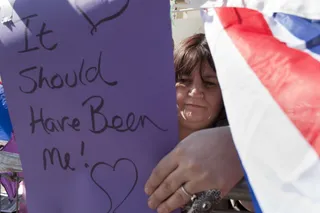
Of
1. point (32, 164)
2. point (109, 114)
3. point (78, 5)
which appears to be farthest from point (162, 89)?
point (32, 164)

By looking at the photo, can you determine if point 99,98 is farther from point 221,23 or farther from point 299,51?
point 299,51

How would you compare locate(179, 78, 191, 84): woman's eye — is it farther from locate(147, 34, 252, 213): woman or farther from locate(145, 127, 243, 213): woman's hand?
locate(145, 127, 243, 213): woman's hand

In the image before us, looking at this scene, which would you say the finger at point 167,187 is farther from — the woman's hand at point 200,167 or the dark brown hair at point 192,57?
the dark brown hair at point 192,57

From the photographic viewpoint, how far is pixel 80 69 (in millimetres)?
704

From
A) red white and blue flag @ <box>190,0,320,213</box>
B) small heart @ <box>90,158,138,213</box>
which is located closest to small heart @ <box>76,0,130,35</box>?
red white and blue flag @ <box>190,0,320,213</box>

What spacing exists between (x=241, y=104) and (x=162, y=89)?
0.54 feet

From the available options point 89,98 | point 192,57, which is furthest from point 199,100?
point 89,98

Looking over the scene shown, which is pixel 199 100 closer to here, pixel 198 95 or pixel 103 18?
pixel 198 95

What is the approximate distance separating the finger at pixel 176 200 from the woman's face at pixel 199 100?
235mm

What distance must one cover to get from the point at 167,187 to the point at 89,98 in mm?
231

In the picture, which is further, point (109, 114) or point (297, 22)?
point (109, 114)

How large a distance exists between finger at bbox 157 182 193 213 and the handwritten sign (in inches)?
3.1

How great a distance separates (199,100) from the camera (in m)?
0.79

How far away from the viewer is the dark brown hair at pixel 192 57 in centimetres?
84
